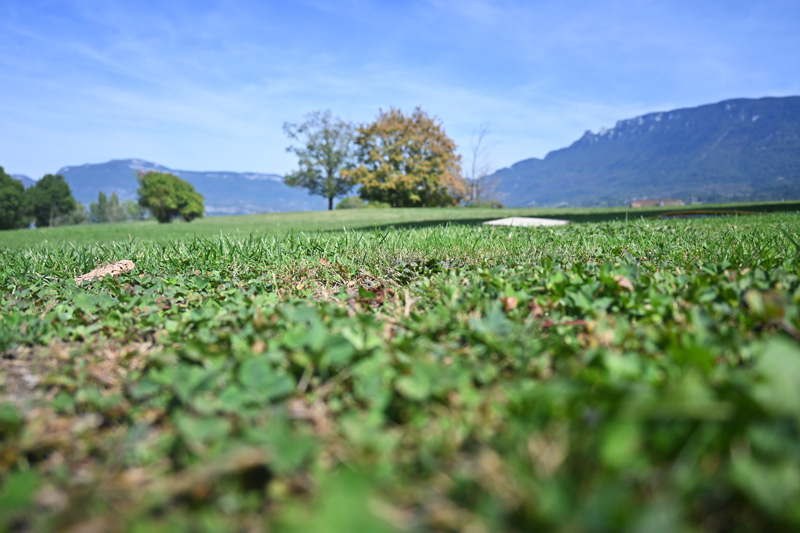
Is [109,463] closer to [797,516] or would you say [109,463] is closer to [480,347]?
[480,347]

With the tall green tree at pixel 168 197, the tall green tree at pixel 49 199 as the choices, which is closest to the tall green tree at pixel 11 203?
the tall green tree at pixel 49 199

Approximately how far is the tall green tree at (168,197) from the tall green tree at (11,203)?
40.4 meters

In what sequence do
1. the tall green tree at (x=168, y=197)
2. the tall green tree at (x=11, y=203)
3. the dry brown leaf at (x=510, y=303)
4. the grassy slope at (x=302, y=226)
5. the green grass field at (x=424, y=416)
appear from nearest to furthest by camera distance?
the green grass field at (x=424, y=416)
the dry brown leaf at (x=510, y=303)
the grassy slope at (x=302, y=226)
the tall green tree at (x=168, y=197)
the tall green tree at (x=11, y=203)

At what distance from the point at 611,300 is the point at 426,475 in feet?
4.44

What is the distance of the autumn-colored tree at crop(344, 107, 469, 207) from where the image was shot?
52594mm

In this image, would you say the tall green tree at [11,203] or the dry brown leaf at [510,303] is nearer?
the dry brown leaf at [510,303]

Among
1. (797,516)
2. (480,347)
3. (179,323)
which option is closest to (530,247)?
(480,347)

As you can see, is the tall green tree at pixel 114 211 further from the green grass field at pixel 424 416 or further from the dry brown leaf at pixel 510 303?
the dry brown leaf at pixel 510 303

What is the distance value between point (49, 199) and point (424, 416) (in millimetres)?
112510

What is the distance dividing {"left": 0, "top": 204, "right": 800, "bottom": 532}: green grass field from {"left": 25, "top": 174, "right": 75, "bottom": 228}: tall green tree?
358 feet

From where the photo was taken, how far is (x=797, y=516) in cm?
66

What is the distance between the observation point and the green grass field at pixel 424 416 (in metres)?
0.74

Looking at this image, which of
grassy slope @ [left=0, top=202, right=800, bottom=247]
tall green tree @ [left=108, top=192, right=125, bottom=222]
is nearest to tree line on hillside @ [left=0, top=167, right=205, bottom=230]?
grassy slope @ [left=0, top=202, right=800, bottom=247]

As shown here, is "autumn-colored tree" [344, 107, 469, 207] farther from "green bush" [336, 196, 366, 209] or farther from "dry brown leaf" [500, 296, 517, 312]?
"dry brown leaf" [500, 296, 517, 312]
